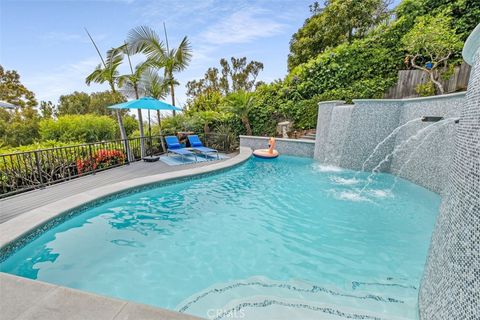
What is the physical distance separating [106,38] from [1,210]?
764cm

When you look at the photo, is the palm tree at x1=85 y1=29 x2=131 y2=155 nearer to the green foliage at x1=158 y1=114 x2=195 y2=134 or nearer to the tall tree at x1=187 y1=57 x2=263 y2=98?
the green foliage at x1=158 y1=114 x2=195 y2=134

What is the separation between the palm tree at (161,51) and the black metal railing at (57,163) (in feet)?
11.1

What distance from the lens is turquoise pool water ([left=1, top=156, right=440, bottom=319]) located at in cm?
260

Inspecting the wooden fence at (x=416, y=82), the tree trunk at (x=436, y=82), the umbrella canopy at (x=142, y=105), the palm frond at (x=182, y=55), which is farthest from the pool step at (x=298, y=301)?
the palm frond at (x=182, y=55)

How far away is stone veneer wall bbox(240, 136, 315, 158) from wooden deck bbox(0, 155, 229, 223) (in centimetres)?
426

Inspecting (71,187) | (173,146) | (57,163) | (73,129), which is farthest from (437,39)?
(73,129)

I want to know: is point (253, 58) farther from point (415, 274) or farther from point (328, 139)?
point (415, 274)

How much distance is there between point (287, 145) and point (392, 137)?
177 inches

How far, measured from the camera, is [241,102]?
12305mm

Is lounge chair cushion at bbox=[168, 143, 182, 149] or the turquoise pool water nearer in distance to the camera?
the turquoise pool water

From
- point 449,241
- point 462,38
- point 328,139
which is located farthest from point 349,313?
point 462,38

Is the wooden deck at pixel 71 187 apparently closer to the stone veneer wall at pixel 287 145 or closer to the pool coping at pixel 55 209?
the pool coping at pixel 55 209

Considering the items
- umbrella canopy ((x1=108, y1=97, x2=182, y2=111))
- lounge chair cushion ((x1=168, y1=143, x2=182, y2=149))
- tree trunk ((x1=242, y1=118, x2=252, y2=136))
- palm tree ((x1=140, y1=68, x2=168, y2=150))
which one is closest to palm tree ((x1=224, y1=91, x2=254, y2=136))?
tree trunk ((x1=242, y1=118, x2=252, y2=136))

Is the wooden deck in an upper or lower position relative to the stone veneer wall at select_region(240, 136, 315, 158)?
lower
